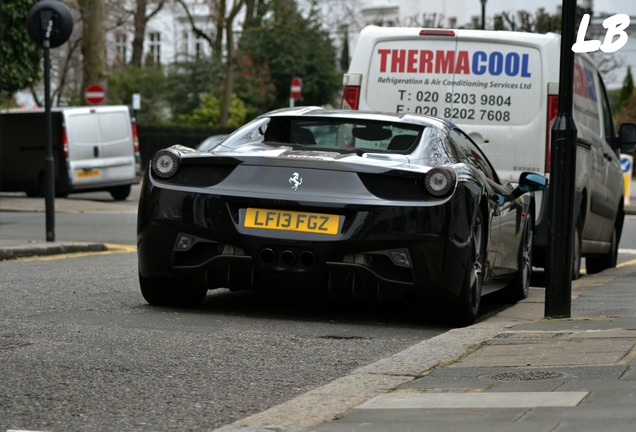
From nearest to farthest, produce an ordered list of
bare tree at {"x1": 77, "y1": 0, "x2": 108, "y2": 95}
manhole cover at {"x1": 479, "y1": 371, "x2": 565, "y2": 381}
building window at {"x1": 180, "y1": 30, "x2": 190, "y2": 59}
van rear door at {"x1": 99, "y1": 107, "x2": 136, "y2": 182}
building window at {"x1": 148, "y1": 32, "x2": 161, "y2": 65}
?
manhole cover at {"x1": 479, "y1": 371, "x2": 565, "y2": 381}, van rear door at {"x1": 99, "y1": 107, "x2": 136, "y2": 182}, bare tree at {"x1": 77, "y1": 0, "x2": 108, "y2": 95}, building window at {"x1": 180, "y1": 30, "x2": 190, "y2": 59}, building window at {"x1": 148, "y1": 32, "x2": 161, "y2": 65}

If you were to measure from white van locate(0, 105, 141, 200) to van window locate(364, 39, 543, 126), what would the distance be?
52.0 ft

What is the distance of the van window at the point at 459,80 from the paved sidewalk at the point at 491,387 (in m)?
4.87

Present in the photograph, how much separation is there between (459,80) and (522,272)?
9.83 ft

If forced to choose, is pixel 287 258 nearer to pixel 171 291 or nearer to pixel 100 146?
pixel 171 291

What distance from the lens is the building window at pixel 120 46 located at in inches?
3137

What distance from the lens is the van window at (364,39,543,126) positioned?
43.3ft

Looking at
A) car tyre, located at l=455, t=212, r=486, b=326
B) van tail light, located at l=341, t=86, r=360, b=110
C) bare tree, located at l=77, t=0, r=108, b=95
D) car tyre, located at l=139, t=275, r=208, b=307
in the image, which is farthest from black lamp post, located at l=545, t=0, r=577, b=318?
bare tree, located at l=77, t=0, r=108, b=95

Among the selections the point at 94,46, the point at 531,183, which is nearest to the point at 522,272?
the point at 531,183

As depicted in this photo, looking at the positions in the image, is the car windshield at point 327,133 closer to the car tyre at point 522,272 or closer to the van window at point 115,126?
the car tyre at point 522,272

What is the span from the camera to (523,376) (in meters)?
6.38

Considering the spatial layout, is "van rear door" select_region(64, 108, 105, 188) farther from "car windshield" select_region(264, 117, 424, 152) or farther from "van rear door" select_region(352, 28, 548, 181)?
"car windshield" select_region(264, 117, 424, 152)

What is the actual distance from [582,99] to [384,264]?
586 centimetres

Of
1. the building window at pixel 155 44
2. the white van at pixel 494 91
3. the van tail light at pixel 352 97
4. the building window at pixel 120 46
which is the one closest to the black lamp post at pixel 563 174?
the white van at pixel 494 91

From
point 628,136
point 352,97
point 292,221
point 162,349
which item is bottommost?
point 162,349
